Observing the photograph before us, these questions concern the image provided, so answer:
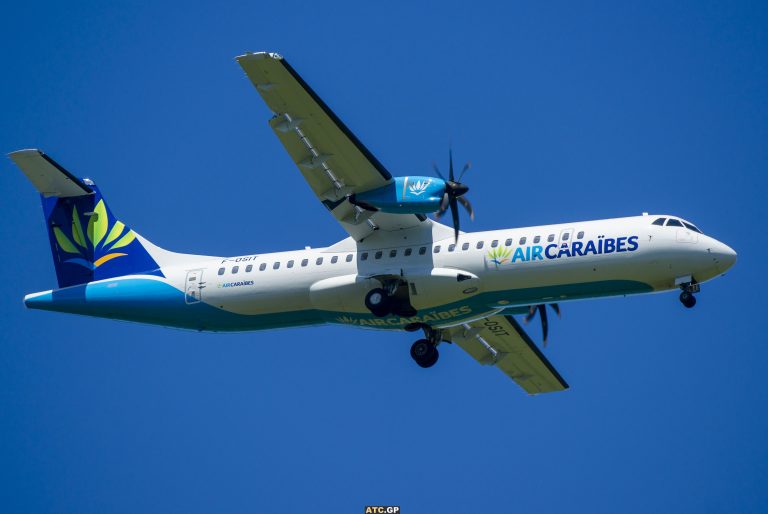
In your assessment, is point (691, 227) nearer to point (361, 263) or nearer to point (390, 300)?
point (390, 300)

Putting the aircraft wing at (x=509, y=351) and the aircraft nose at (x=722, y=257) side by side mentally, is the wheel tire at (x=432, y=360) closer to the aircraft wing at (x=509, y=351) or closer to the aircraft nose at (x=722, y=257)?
the aircraft wing at (x=509, y=351)

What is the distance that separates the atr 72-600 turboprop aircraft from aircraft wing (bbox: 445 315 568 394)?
5cm

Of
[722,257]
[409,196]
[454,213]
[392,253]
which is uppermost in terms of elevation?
[409,196]

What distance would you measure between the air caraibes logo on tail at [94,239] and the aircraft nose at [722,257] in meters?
12.9

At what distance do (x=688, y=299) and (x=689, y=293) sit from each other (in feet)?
0.46

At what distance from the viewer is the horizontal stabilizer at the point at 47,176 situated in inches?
971

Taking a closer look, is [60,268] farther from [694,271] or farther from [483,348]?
[694,271]

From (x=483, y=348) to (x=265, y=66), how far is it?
9442mm

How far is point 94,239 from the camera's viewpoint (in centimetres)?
2622

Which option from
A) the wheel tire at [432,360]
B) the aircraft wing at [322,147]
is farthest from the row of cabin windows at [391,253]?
→ the wheel tire at [432,360]

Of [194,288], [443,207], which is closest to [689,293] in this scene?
[443,207]

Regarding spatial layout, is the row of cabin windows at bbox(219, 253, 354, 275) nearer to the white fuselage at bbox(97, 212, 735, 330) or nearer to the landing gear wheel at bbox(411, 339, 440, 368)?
the white fuselage at bbox(97, 212, 735, 330)

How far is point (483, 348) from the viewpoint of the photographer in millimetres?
27094

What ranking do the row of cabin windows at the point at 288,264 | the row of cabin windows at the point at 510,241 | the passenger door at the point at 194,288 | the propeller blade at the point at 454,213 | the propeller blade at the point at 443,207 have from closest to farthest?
the row of cabin windows at the point at 510,241 → the propeller blade at the point at 443,207 → the propeller blade at the point at 454,213 → the row of cabin windows at the point at 288,264 → the passenger door at the point at 194,288
